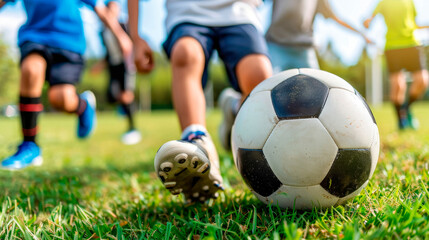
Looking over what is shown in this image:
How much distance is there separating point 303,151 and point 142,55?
1304 mm

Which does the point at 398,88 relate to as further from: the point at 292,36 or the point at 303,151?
the point at 303,151

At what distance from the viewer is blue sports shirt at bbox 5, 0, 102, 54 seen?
2950 millimetres

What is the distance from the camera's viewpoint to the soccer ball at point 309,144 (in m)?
1.29

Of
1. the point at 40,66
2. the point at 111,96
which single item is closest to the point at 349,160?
the point at 40,66

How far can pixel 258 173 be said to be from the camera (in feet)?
4.57

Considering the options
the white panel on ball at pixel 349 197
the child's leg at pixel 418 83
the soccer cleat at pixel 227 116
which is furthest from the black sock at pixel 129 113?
the white panel on ball at pixel 349 197

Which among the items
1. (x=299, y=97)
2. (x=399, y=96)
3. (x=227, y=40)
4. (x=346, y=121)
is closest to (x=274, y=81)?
(x=299, y=97)

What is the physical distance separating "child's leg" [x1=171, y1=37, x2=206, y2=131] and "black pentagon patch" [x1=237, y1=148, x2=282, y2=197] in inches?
21.1

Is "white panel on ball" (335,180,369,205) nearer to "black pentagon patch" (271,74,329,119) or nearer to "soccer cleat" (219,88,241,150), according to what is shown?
"black pentagon patch" (271,74,329,119)

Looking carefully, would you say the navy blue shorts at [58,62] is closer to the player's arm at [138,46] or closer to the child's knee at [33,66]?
the child's knee at [33,66]

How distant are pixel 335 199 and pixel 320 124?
286 mm

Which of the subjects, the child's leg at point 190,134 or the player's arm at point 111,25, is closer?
the child's leg at point 190,134

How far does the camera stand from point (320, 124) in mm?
1301

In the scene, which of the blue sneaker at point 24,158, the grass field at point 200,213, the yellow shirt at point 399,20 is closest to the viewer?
the grass field at point 200,213
